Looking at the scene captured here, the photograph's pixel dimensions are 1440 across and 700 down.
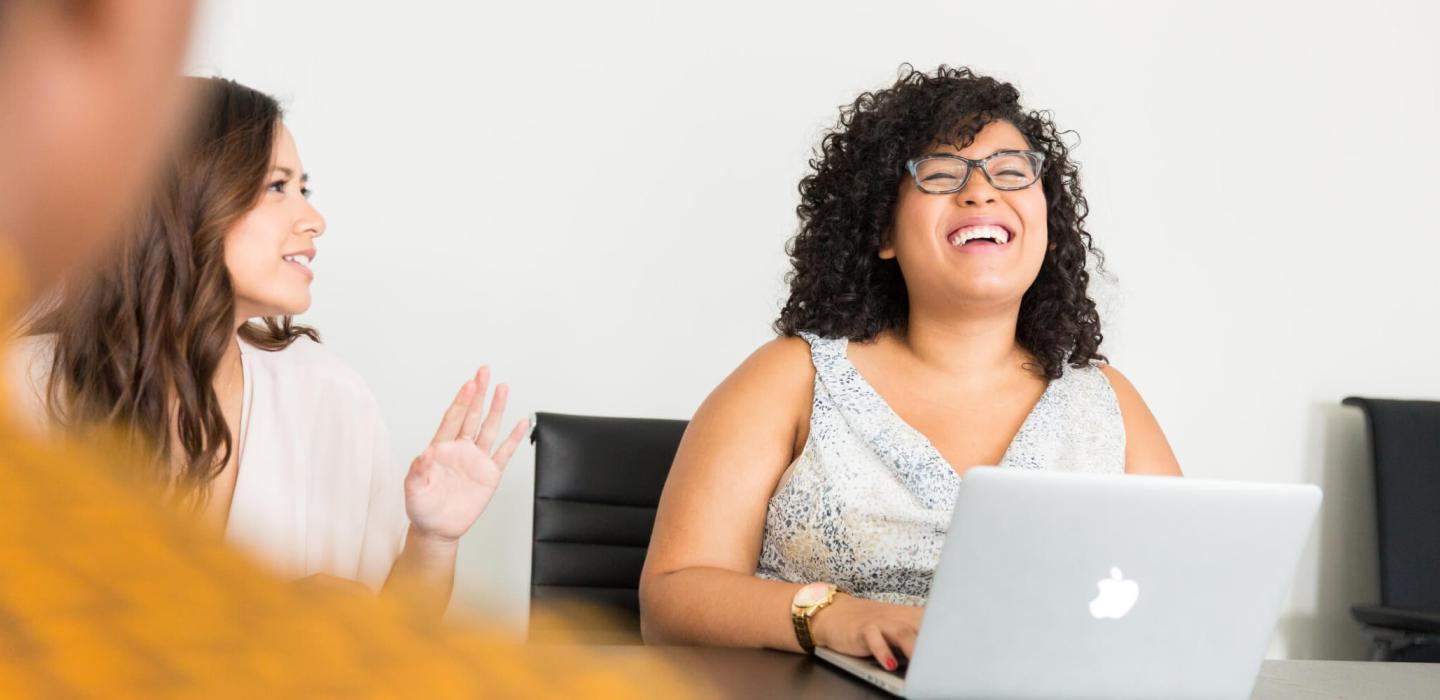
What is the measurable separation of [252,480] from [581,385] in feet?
4.60

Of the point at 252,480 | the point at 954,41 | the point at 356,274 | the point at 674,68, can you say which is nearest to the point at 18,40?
the point at 252,480

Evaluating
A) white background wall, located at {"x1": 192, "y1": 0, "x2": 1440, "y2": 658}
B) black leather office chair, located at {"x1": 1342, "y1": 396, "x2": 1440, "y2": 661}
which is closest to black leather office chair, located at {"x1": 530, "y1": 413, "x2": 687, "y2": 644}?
white background wall, located at {"x1": 192, "y1": 0, "x2": 1440, "y2": 658}

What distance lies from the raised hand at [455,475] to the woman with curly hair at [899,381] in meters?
0.28

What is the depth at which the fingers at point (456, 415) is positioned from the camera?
5.05ft

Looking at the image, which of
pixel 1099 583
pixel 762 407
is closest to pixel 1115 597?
pixel 1099 583

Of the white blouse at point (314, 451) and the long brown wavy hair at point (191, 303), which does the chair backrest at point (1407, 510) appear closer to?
the white blouse at point (314, 451)

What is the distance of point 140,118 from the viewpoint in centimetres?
11

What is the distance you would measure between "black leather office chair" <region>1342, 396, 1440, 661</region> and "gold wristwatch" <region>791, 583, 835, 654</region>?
2208mm

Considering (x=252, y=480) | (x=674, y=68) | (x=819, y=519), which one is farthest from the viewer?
(x=674, y=68)

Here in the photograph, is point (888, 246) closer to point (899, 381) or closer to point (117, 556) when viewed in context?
point (899, 381)

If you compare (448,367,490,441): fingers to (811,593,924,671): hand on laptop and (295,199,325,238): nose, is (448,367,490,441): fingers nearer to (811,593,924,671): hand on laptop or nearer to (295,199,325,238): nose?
(295,199,325,238): nose

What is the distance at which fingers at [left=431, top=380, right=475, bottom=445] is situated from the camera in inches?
60.6

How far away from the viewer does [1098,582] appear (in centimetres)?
113

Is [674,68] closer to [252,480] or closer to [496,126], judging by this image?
[496,126]
